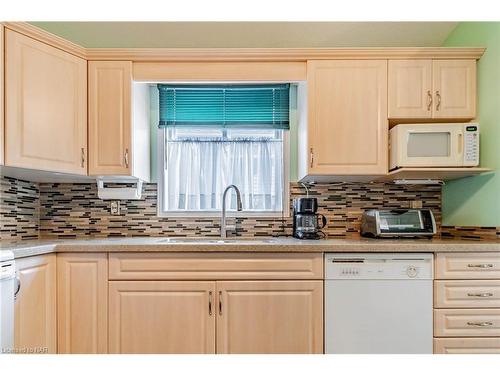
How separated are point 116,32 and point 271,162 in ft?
4.97

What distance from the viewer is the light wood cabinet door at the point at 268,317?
1928mm

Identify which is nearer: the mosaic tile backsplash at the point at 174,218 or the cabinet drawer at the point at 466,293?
the cabinet drawer at the point at 466,293

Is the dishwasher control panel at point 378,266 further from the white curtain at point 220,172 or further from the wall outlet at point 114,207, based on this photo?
the wall outlet at point 114,207

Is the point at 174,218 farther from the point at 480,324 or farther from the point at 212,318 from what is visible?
the point at 480,324

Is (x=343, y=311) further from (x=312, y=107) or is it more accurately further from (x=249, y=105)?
(x=249, y=105)

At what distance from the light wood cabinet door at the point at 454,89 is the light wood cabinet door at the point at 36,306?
248 centimetres

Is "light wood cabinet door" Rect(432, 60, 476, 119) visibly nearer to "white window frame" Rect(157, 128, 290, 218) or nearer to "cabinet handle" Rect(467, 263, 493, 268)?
"cabinet handle" Rect(467, 263, 493, 268)

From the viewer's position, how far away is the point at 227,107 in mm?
2629

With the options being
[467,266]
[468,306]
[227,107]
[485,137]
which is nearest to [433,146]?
[485,137]

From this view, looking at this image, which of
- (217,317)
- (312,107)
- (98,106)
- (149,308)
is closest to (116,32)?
(98,106)

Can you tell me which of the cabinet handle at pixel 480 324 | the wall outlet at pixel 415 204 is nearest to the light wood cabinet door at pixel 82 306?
the cabinet handle at pixel 480 324

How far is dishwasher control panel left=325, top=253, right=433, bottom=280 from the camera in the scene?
6.29ft

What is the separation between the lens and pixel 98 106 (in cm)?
219

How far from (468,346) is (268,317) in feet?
3.60
